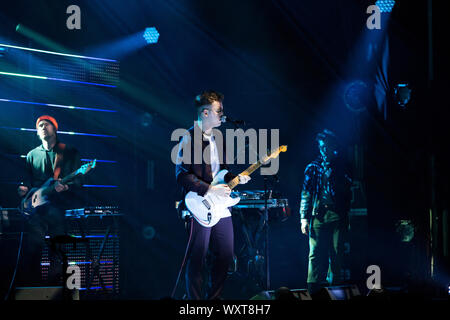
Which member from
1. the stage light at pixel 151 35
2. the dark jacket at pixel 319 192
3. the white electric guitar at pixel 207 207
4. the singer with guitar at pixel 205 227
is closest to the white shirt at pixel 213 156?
the singer with guitar at pixel 205 227

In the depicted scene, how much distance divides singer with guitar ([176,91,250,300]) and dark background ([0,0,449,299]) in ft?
8.30

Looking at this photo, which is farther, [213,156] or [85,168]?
[85,168]

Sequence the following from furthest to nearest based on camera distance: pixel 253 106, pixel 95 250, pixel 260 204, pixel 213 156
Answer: pixel 253 106, pixel 95 250, pixel 260 204, pixel 213 156

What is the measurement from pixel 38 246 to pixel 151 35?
3634 millimetres

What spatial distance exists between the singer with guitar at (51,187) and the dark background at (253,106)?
0.32m

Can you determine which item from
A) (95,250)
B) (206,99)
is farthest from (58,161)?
(206,99)

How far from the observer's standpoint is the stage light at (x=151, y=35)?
26.4ft

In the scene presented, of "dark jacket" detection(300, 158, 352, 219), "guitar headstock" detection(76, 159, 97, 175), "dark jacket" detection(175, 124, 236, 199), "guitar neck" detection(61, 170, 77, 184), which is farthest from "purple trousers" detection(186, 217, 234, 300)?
"guitar neck" detection(61, 170, 77, 184)

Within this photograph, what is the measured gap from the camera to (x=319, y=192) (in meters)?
6.84

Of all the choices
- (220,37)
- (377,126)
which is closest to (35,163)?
(220,37)

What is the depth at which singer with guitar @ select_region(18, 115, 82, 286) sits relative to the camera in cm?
654

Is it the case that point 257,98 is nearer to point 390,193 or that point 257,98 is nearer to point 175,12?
point 175,12

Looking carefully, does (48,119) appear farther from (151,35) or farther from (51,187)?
(151,35)

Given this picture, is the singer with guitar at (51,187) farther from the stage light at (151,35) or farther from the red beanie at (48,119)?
the stage light at (151,35)
